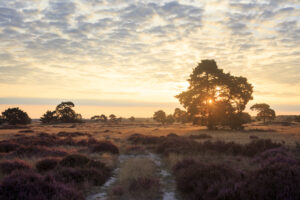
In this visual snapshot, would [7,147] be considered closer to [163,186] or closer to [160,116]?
[163,186]

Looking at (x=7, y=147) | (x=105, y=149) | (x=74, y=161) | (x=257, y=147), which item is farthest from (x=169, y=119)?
(x=74, y=161)

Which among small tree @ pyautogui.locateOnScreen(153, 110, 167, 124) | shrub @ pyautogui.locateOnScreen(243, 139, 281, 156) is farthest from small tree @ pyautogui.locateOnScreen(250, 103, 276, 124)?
shrub @ pyautogui.locateOnScreen(243, 139, 281, 156)

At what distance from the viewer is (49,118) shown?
83750 millimetres

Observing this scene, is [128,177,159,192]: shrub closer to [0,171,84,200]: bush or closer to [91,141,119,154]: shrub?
[0,171,84,200]: bush

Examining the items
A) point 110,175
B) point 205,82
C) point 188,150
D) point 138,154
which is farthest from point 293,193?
point 205,82

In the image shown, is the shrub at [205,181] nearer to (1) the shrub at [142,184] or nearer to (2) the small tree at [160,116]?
(1) the shrub at [142,184]

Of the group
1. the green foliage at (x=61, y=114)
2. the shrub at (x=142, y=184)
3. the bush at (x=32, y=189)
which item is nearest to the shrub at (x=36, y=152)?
the shrub at (x=142, y=184)

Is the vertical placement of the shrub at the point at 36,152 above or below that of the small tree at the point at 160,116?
below

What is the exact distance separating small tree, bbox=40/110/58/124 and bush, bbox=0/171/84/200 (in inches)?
3305

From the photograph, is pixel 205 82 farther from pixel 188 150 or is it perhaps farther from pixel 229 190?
pixel 229 190

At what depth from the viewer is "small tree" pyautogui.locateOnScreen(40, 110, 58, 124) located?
83750 millimetres

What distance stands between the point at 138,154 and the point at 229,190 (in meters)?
12.5

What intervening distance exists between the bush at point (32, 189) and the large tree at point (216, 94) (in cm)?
3329

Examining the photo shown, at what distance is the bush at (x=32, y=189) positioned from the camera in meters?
5.97
